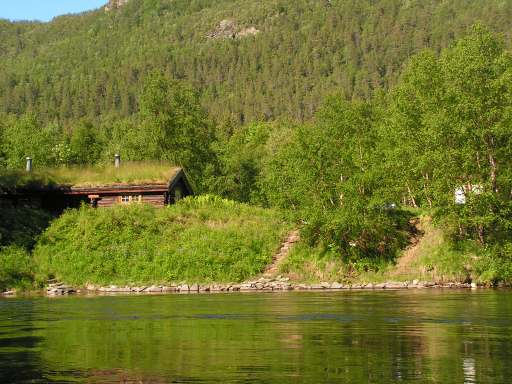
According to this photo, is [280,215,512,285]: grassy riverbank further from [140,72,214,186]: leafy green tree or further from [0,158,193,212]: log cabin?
[140,72,214,186]: leafy green tree

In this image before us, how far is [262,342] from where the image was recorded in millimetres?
20422

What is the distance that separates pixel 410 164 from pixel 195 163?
33069mm

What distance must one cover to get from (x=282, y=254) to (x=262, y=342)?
105 feet

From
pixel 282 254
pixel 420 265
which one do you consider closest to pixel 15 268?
pixel 282 254

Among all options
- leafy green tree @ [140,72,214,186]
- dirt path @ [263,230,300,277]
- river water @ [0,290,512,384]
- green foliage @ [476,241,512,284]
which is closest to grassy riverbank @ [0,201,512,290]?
green foliage @ [476,241,512,284]

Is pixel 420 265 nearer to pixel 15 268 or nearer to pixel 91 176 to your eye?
pixel 15 268

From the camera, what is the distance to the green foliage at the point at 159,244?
50188 mm

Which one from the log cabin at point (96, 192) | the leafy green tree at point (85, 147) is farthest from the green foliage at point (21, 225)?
the leafy green tree at point (85, 147)

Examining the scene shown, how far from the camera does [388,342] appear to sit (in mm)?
Result: 20156

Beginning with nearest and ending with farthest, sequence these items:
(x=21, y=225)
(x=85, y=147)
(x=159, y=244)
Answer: (x=159, y=244) → (x=21, y=225) → (x=85, y=147)

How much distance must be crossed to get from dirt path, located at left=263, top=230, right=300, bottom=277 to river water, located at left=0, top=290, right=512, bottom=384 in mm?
16365

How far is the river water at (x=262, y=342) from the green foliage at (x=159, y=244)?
15.9 m

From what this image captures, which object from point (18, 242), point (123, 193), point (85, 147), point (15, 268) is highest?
point (85, 147)

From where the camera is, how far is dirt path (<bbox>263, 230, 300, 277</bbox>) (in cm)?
5069
